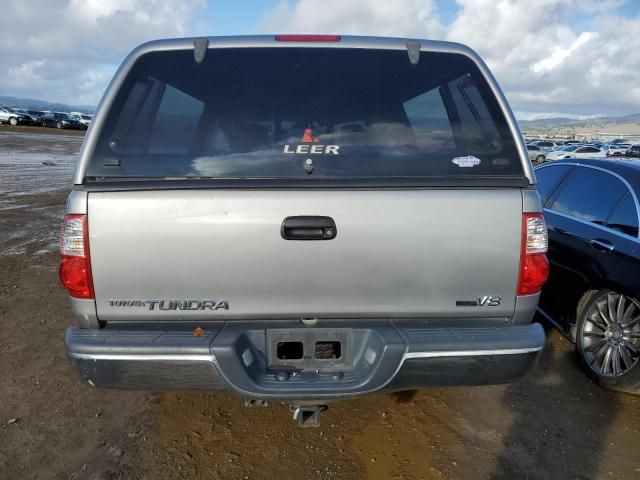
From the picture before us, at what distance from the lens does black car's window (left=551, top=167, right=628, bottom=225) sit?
4023mm

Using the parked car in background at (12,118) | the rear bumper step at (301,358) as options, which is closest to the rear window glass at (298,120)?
the rear bumper step at (301,358)

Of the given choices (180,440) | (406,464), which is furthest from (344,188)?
(180,440)

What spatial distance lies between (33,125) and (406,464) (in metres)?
56.5

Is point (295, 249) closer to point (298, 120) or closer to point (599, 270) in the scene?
point (298, 120)

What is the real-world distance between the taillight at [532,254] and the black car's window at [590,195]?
2.04 metres

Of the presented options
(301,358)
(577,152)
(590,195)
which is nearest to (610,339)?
(590,195)

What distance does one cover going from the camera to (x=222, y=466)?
109 inches

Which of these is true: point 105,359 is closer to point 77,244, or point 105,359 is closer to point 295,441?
point 77,244

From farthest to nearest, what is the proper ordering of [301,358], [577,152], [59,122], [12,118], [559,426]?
[59,122] → [12,118] → [577,152] → [559,426] → [301,358]

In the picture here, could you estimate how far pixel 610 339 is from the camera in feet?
12.3

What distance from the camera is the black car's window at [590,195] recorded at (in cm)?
402

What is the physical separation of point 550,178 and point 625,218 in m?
1.41

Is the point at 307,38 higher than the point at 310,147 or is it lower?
higher

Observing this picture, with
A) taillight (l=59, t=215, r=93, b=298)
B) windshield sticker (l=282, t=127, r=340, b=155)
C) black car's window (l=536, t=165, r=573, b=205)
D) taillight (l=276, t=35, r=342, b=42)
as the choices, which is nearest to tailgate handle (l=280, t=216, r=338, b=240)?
windshield sticker (l=282, t=127, r=340, b=155)
